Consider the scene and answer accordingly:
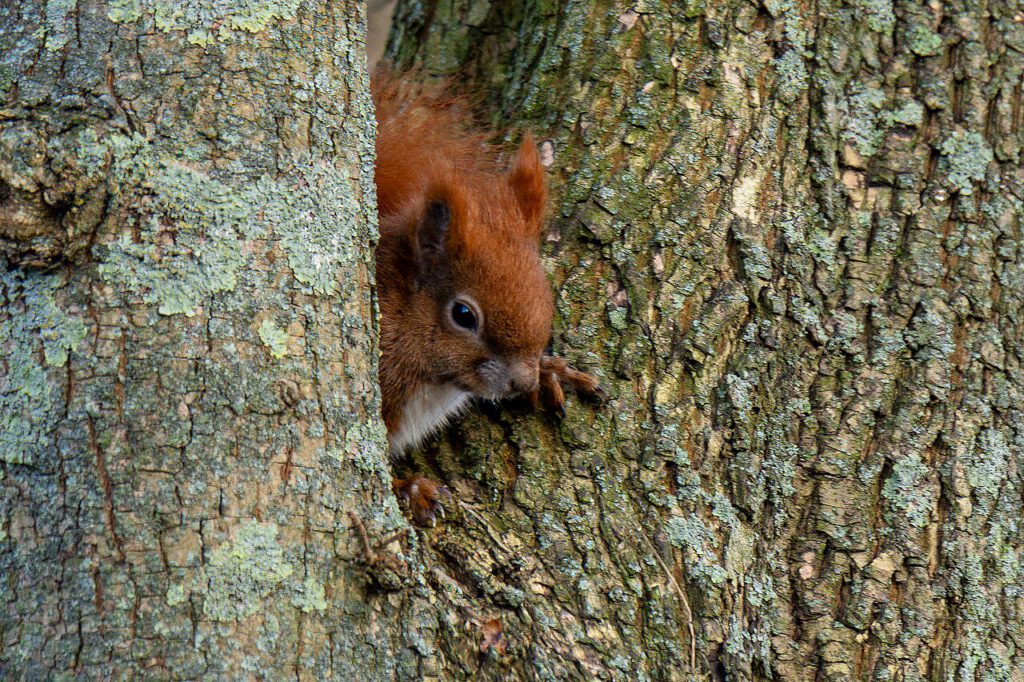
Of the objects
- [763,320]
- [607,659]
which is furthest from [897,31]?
[607,659]

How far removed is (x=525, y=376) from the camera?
253cm

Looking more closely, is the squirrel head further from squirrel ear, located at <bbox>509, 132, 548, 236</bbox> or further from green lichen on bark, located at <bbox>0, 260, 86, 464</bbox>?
green lichen on bark, located at <bbox>0, 260, 86, 464</bbox>

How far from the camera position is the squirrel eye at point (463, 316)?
281 centimetres

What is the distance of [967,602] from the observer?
2.35m

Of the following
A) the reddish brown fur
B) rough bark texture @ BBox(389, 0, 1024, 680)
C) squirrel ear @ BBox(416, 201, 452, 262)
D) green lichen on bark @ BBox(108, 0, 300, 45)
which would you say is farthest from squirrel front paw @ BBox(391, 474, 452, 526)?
green lichen on bark @ BBox(108, 0, 300, 45)

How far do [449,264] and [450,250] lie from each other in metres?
0.05

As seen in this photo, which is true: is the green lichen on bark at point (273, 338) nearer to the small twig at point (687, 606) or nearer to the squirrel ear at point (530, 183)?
the small twig at point (687, 606)

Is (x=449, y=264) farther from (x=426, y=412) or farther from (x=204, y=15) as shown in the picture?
(x=204, y=15)

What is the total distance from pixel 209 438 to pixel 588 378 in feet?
3.38

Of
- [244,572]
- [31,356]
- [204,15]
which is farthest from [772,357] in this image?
[31,356]

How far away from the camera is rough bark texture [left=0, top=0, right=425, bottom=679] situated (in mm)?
1559

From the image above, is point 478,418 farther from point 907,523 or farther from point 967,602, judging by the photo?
point 967,602

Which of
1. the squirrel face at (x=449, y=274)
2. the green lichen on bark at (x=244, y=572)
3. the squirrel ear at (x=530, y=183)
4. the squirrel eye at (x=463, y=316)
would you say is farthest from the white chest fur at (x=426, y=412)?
the green lichen on bark at (x=244, y=572)

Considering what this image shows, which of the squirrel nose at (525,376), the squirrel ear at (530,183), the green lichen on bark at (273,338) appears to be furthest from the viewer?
the squirrel ear at (530,183)
